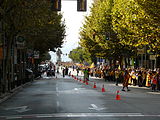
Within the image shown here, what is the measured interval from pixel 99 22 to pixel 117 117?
126 ft

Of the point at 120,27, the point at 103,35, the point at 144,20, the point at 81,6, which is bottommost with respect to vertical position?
the point at 81,6

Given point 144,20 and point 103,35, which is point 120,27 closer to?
point 144,20

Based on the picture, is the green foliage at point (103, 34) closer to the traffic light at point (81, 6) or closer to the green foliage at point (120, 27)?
the green foliage at point (120, 27)

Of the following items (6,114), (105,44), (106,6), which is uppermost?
(106,6)

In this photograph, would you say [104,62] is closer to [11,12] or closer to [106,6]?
[106,6]

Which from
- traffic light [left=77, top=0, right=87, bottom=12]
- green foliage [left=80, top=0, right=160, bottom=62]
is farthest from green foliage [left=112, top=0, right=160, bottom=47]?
traffic light [left=77, top=0, right=87, bottom=12]

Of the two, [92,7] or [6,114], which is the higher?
[92,7]

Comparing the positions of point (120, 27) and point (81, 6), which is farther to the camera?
point (120, 27)

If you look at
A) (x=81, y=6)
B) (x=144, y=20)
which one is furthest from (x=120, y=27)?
(x=81, y=6)

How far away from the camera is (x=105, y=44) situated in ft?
165

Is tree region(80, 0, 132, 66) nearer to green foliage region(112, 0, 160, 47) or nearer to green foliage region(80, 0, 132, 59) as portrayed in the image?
green foliage region(80, 0, 132, 59)

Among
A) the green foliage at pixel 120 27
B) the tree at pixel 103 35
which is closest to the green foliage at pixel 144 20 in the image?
the green foliage at pixel 120 27

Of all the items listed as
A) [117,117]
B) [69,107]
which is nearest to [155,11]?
[69,107]

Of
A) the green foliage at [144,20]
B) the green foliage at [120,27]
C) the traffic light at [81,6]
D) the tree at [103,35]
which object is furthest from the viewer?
the tree at [103,35]
